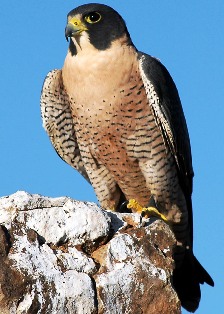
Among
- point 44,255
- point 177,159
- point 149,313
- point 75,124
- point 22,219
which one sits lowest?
point 149,313

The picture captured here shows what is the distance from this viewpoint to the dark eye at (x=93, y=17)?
721 cm

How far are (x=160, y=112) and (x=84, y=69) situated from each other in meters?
0.81

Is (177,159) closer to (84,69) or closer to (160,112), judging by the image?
(160,112)

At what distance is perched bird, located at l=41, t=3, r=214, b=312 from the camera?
277 inches

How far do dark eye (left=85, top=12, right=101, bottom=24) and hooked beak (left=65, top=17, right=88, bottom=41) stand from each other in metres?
0.08

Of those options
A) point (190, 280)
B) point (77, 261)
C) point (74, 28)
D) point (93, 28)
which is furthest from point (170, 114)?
point (77, 261)

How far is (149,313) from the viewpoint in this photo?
5004 mm

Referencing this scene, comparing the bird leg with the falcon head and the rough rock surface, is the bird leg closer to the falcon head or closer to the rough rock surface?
the rough rock surface

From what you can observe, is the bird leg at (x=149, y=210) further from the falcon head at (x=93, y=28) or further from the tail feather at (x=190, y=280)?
the falcon head at (x=93, y=28)

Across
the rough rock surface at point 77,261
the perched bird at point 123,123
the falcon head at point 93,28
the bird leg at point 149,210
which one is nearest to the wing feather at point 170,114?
the perched bird at point 123,123

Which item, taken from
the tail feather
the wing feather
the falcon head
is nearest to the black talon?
the wing feather

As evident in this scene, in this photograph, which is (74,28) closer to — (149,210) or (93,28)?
(93,28)

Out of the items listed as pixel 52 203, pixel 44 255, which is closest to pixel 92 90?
pixel 52 203

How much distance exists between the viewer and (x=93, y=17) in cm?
724
